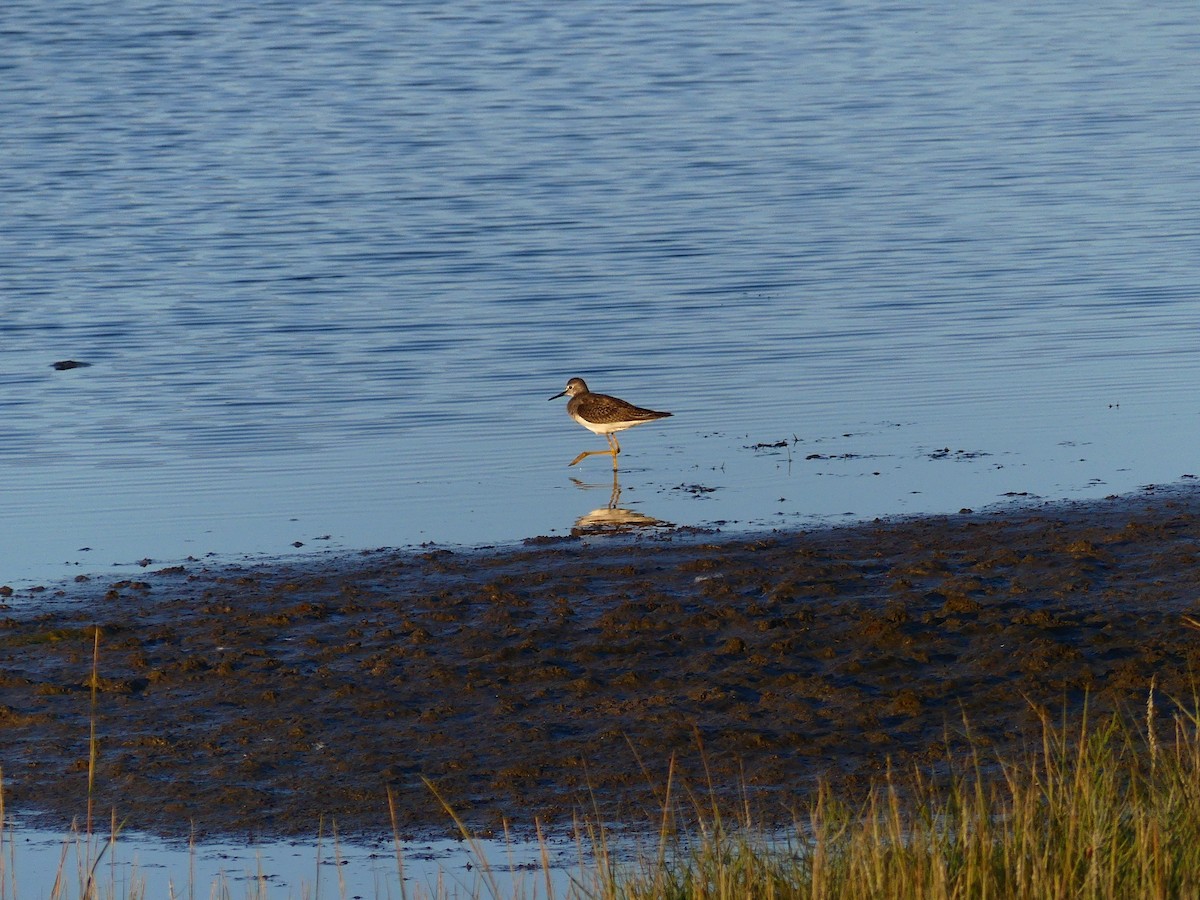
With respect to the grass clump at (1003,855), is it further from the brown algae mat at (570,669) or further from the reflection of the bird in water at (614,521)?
the reflection of the bird in water at (614,521)

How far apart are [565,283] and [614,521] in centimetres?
897

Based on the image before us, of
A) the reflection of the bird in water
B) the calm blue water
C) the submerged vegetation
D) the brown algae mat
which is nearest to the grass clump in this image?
the submerged vegetation

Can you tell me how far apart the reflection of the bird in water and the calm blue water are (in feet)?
0.51

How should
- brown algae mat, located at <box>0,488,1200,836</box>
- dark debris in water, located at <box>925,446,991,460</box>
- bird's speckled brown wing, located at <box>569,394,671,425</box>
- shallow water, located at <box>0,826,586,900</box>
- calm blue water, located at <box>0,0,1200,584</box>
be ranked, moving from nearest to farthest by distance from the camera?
shallow water, located at <box>0,826,586,900</box> → brown algae mat, located at <box>0,488,1200,836</box> → calm blue water, located at <box>0,0,1200,584</box> → dark debris in water, located at <box>925,446,991,460</box> → bird's speckled brown wing, located at <box>569,394,671,425</box>

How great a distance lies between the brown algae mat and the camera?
25.4 ft

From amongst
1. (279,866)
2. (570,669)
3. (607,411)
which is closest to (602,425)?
(607,411)

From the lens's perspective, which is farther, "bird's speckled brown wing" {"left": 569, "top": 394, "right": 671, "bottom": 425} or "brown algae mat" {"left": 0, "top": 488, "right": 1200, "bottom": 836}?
"bird's speckled brown wing" {"left": 569, "top": 394, "right": 671, "bottom": 425}

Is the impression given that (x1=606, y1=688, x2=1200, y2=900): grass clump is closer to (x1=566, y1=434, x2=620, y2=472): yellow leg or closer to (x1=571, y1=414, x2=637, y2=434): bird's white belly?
(x1=571, y1=414, x2=637, y2=434): bird's white belly

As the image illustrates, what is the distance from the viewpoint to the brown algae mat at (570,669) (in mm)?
7734

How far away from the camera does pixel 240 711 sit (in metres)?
8.53

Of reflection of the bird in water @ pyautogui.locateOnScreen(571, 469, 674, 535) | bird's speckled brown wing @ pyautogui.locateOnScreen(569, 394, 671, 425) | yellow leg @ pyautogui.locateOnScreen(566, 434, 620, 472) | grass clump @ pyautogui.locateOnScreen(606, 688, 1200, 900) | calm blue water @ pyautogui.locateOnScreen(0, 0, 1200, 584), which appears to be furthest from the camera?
yellow leg @ pyautogui.locateOnScreen(566, 434, 620, 472)

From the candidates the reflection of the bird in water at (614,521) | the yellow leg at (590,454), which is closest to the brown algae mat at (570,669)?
the reflection of the bird in water at (614,521)

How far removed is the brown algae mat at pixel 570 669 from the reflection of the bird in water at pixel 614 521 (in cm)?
65

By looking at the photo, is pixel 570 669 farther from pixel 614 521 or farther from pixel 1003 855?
pixel 1003 855
